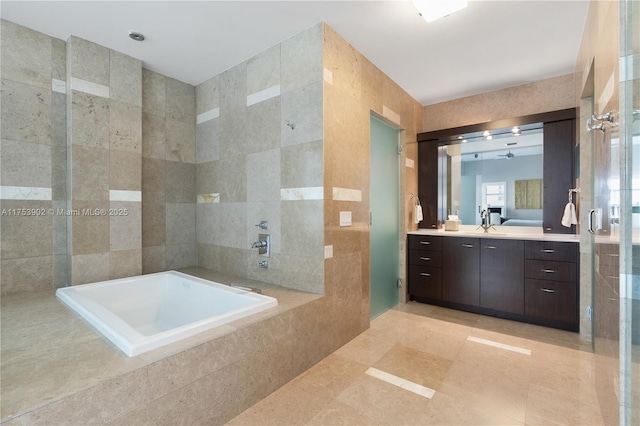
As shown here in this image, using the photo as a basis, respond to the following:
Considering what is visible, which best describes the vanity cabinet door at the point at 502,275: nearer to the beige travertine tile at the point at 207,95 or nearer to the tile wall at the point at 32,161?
the beige travertine tile at the point at 207,95

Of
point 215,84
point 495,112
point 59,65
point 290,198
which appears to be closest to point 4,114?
point 59,65

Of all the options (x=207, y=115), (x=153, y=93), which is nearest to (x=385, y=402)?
(x=207, y=115)

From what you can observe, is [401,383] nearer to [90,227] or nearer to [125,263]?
[125,263]

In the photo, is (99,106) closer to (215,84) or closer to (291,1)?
(215,84)

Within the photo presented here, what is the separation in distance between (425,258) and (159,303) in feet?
9.56

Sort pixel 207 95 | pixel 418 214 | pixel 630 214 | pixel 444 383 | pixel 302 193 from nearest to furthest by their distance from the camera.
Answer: pixel 630 214
pixel 444 383
pixel 302 193
pixel 207 95
pixel 418 214

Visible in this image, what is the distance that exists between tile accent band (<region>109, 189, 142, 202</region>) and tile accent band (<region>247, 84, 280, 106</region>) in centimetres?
139

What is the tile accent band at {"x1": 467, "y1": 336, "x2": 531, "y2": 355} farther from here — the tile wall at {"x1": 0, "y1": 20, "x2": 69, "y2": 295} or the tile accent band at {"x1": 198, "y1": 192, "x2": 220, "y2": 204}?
the tile wall at {"x1": 0, "y1": 20, "x2": 69, "y2": 295}

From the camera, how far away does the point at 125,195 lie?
2.72 meters

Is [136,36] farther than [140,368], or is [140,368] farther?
[136,36]

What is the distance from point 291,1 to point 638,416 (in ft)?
8.97

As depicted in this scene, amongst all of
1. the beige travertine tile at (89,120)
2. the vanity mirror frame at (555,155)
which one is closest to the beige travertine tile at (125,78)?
the beige travertine tile at (89,120)

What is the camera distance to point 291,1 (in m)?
2.03

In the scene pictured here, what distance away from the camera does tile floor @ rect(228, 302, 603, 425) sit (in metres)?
1.63
